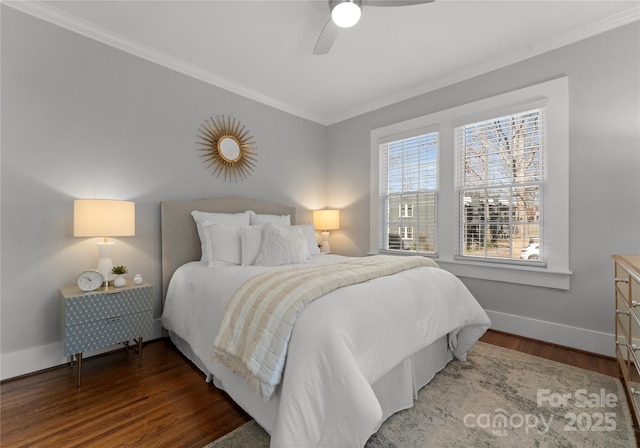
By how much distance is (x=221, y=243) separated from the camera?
273 centimetres

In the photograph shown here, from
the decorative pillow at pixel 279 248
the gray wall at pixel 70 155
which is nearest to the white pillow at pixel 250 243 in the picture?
the decorative pillow at pixel 279 248

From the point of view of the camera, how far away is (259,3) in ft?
7.30

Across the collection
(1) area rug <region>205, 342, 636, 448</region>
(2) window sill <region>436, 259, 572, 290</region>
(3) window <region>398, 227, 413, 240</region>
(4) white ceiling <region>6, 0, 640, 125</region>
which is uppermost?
(4) white ceiling <region>6, 0, 640, 125</region>

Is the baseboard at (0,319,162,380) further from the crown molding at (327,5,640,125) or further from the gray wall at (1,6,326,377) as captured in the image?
the crown molding at (327,5,640,125)

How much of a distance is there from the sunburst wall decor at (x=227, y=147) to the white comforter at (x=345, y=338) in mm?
1591

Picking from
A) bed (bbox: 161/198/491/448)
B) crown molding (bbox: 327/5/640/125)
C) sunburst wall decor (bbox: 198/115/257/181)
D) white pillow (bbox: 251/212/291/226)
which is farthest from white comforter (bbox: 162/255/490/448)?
crown molding (bbox: 327/5/640/125)

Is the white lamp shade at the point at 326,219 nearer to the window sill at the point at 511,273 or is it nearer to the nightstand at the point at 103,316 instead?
the window sill at the point at 511,273

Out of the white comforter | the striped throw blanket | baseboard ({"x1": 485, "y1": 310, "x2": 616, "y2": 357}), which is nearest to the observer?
the white comforter

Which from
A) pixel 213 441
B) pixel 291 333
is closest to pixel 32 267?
pixel 213 441

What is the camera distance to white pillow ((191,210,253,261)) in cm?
285

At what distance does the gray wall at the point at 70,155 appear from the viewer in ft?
7.10

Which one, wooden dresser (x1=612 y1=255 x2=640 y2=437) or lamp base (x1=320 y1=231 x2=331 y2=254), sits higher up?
lamp base (x1=320 y1=231 x2=331 y2=254)

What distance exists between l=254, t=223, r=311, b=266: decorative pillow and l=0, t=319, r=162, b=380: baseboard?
5.49ft

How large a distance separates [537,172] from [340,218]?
249 centimetres
